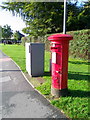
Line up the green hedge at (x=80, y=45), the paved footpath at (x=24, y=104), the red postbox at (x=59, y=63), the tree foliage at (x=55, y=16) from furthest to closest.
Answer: the tree foliage at (x=55, y=16) < the green hedge at (x=80, y=45) < the red postbox at (x=59, y=63) < the paved footpath at (x=24, y=104)

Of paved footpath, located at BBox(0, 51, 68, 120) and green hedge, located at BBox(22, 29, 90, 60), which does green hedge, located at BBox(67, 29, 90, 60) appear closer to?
green hedge, located at BBox(22, 29, 90, 60)

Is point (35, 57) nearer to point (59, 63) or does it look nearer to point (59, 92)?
point (59, 63)

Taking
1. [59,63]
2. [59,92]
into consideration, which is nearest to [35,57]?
[59,63]

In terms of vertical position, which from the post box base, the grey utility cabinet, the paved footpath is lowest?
the paved footpath

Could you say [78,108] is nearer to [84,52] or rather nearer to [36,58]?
[36,58]

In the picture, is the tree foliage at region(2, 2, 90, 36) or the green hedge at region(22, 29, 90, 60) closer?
the green hedge at region(22, 29, 90, 60)

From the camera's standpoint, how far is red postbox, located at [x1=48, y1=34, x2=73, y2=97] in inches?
162

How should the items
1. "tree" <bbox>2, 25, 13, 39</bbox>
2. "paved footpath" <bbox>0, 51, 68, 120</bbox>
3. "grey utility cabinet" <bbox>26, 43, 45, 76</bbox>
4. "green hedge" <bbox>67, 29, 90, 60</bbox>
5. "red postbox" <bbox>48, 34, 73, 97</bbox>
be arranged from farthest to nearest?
"tree" <bbox>2, 25, 13, 39</bbox>, "green hedge" <bbox>67, 29, 90, 60</bbox>, "grey utility cabinet" <bbox>26, 43, 45, 76</bbox>, "red postbox" <bbox>48, 34, 73, 97</bbox>, "paved footpath" <bbox>0, 51, 68, 120</bbox>

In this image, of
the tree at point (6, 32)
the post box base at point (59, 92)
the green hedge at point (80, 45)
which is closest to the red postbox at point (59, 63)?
the post box base at point (59, 92)

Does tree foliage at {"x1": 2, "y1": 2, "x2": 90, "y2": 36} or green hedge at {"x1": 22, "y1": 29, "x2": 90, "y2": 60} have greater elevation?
tree foliage at {"x1": 2, "y1": 2, "x2": 90, "y2": 36}

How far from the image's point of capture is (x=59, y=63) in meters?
4.21

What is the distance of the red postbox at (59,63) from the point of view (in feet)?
13.5

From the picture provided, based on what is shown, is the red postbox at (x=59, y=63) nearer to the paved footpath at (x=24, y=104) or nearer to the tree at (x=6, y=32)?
the paved footpath at (x=24, y=104)

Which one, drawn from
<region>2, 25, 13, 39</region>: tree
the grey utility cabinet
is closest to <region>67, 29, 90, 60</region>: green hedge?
the grey utility cabinet
